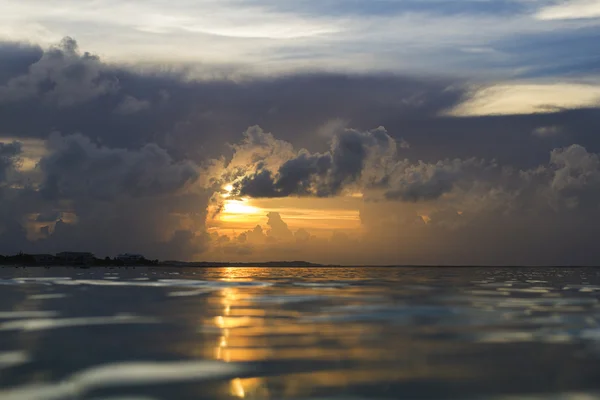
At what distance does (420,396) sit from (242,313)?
33919mm

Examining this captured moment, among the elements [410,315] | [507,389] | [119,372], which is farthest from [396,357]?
[410,315]

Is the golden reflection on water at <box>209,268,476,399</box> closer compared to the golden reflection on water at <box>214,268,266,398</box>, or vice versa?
the golden reflection on water at <box>214,268,266,398</box>

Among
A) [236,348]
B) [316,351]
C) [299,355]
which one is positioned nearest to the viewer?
[299,355]

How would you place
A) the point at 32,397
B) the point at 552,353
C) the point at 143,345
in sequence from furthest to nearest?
the point at 143,345
the point at 552,353
the point at 32,397

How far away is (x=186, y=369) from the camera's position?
28766mm

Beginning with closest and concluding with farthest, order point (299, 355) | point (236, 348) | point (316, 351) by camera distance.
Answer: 1. point (299, 355)
2. point (316, 351)
3. point (236, 348)

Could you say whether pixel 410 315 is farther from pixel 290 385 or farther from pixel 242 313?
pixel 290 385

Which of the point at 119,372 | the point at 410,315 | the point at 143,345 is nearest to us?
the point at 119,372

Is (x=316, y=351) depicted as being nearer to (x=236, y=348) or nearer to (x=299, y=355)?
(x=299, y=355)

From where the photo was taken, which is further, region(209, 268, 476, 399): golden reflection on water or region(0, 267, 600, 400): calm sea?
region(209, 268, 476, 399): golden reflection on water

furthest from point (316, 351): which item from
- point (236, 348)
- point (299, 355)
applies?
point (236, 348)

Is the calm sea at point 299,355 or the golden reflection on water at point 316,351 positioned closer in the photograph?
the calm sea at point 299,355

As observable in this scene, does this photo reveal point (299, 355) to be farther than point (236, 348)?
No

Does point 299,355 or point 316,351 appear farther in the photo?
point 316,351
